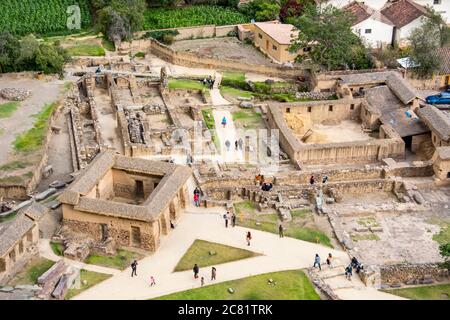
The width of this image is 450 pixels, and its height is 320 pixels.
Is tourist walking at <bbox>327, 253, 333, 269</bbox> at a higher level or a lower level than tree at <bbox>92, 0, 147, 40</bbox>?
lower

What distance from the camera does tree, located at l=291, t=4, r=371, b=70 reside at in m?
67.7

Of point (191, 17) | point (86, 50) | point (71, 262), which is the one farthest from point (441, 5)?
point (71, 262)

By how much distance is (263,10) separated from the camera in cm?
8481

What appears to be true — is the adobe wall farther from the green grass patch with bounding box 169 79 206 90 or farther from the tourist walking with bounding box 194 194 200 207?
the green grass patch with bounding box 169 79 206 90

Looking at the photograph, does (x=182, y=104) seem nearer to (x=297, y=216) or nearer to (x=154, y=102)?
(x=154, y=102)

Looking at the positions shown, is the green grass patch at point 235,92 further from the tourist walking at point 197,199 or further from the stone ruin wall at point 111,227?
the stone ruin wall at point 111,227

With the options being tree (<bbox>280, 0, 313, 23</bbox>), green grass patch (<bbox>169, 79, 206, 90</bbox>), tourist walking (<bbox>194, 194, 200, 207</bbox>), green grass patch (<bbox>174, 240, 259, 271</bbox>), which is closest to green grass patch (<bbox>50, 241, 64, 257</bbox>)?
green grass patch (<bbox>174, 240, 259, 271</bbox>)

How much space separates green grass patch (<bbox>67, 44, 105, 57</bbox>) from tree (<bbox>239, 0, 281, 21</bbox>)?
1960 centimetres

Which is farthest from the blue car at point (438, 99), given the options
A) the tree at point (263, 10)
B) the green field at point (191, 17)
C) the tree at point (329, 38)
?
the green field at point (191, 17)

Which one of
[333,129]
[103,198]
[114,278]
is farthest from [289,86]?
[114,278]

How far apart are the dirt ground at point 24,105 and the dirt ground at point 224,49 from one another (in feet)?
55.7

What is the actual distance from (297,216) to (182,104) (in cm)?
2132

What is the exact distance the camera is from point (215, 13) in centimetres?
8681

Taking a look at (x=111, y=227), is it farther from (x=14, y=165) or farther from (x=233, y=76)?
(x=233, y=76)
